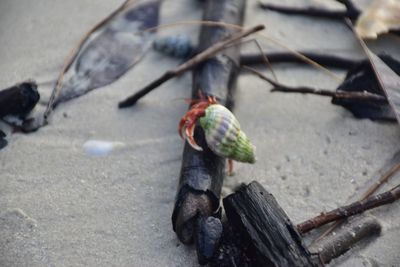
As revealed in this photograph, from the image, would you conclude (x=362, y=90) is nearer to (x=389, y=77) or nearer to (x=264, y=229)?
(x=389, y=77)

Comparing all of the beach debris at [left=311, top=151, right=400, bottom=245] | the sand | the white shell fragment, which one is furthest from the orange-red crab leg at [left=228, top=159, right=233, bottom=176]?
the white shell fragment

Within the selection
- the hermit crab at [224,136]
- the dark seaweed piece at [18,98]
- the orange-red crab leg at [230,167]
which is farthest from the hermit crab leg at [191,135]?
the dark seaweed piece at [18,98]

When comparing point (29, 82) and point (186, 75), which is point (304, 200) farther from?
point (29, 82)

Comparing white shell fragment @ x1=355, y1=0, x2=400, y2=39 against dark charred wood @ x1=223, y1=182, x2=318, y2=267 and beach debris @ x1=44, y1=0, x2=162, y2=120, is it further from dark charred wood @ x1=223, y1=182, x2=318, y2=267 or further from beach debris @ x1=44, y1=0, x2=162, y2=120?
dark charred wood @ x1=223, y1=182, x2=318, y2=267

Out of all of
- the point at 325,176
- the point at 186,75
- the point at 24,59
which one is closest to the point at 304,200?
the point at 325,176

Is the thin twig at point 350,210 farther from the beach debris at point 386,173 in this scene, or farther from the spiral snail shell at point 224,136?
the spiral snail shell at point 224,136
